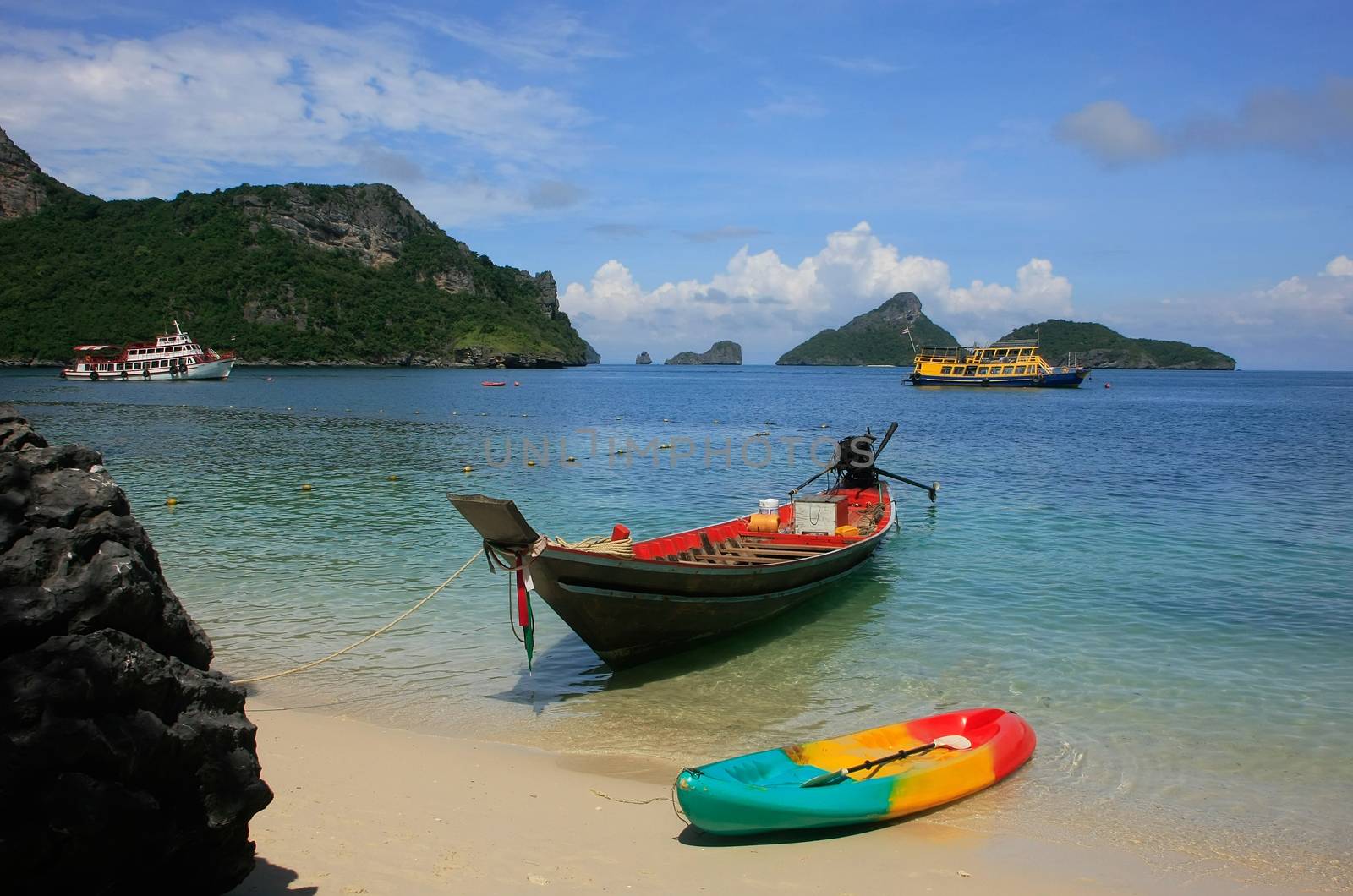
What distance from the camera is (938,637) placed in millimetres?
11711

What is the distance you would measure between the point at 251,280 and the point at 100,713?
146513 mm

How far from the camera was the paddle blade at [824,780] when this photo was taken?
6.25 meters

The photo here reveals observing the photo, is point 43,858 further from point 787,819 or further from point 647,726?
point 647,726

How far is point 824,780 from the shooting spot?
6.34 meters

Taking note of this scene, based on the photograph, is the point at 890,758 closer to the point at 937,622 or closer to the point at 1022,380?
the point at 937,622

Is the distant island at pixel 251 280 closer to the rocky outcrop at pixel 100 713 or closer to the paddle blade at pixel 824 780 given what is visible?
the rocky outcrop at pixel 100 713

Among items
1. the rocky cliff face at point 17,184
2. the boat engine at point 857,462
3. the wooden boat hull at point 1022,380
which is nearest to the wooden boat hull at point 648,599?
the boat engine at point 857,462

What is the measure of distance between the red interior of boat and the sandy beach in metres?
4.80

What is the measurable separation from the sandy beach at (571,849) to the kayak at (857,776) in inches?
7.4

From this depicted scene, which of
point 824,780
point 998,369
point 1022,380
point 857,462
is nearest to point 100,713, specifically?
point 824,780

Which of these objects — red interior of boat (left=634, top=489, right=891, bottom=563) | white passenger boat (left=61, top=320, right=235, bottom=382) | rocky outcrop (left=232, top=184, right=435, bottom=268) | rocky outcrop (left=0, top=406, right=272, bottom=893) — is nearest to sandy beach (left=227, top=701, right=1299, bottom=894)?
rocky outcrop (left=0, top=406, right=272, bottom=893)

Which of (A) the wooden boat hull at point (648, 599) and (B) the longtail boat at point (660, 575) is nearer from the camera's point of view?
(B) the longtail boat at point (660, 575)

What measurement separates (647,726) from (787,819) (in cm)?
268

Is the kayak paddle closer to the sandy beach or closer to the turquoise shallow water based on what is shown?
the sandy beach
